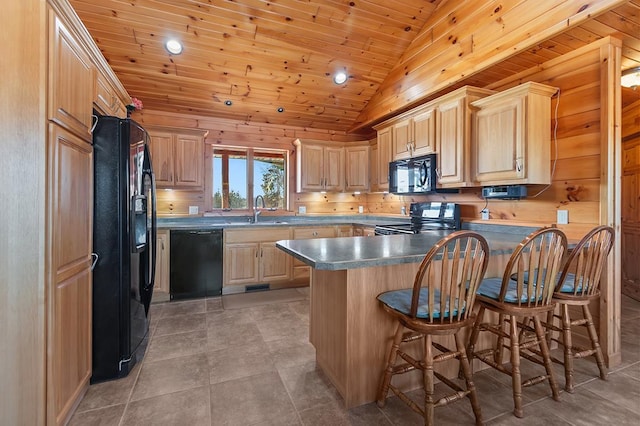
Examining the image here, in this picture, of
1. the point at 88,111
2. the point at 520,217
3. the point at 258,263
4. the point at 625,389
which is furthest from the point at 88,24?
the point at 625,389

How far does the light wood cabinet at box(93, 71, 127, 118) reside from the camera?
2102 mm

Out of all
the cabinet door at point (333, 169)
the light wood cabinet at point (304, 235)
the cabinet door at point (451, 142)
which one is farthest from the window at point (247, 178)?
the cabinet door at point (451, 142)

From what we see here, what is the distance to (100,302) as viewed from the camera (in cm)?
193

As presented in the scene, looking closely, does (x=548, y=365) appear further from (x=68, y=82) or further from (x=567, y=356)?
(x=68, y=82)

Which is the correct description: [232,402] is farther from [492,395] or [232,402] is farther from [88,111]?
[88,111]

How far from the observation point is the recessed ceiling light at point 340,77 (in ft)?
12.9

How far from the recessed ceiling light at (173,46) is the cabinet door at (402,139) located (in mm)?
2691

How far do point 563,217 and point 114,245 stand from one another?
337 centimetres

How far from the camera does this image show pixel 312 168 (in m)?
4.68

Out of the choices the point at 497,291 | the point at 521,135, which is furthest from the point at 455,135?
the point at 497,291

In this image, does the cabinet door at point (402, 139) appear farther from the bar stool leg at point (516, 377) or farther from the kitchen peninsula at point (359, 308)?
the bar stool leg at point (516, 377)

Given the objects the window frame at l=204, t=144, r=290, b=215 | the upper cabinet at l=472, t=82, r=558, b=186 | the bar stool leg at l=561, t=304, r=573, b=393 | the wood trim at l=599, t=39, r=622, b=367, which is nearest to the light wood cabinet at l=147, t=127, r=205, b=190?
the window frame at l=204, t=144, r=290, b=215

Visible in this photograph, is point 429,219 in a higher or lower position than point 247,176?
lower

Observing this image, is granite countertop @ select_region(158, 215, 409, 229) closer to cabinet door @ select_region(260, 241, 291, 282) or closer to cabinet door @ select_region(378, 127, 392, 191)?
cabinet door @ select_region(260, 241, 291, 282)
